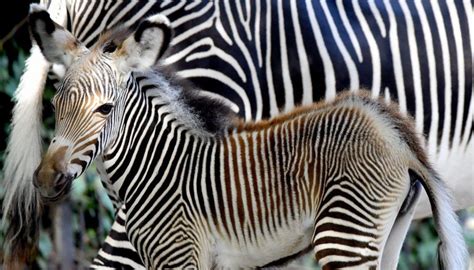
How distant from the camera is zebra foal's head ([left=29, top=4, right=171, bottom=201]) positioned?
366cm

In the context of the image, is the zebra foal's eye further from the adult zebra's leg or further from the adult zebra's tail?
the adult zebra's leg

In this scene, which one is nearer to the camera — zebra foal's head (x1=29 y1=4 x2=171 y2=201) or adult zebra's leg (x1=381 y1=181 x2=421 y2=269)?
zebra foal's head (x1=29 y1=4 x2=171 y2=201)

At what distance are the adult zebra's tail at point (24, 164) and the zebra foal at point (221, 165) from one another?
58cm

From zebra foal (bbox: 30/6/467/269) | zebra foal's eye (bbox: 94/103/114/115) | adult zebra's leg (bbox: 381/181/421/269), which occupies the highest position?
zebra foal's eye (bbox: 94/103/114/115)

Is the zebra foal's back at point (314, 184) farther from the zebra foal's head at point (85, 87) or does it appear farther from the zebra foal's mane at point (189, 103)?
the zebra foal's head at point (85, 87)

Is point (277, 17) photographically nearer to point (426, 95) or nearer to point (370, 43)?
point (370, 43)

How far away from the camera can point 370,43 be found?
465 centimetres

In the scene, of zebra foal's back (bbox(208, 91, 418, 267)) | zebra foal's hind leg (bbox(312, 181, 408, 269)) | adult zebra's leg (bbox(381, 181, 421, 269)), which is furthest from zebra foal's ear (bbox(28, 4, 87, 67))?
adult zebra's leg (bbox(381, 181, 421, 269))

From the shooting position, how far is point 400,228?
12.9 feet

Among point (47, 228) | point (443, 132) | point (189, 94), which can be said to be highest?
point (189, 94)

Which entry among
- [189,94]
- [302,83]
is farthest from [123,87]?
[302,83]

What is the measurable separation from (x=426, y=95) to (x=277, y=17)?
2.31ft

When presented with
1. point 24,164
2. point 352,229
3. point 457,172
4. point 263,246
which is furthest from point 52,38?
point 457,172

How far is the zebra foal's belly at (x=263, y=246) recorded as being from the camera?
12.5 feet
